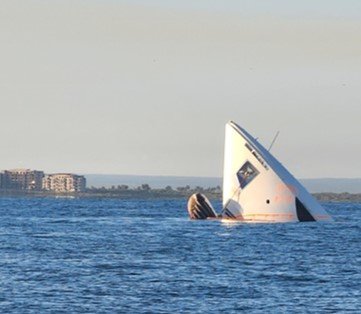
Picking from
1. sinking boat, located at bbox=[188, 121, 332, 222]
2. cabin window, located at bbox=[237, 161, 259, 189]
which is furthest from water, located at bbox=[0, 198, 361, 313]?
Result: cabin window, located at bbox=[237, 161, 259, 189]

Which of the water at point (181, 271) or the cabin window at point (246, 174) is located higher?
the cabin window at point (246, 174)

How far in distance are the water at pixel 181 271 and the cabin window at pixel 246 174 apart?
24.2 feet

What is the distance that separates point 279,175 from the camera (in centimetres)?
12300

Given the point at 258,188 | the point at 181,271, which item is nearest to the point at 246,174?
the point at 258,188

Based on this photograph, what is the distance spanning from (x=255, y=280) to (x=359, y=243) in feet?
109

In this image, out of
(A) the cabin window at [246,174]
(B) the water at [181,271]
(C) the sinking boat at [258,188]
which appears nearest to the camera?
(B) the water at [181,271]

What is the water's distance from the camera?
2290 inches

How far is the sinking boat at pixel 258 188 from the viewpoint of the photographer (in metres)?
122

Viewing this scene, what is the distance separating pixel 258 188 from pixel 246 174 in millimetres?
1646

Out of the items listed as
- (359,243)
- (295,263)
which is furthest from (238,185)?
(295,263)

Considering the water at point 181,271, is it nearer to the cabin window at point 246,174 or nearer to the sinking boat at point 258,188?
the sinking boat at point 258,188

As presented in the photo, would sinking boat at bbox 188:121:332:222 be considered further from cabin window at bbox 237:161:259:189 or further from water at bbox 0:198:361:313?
water at bbox 0:198:361:313

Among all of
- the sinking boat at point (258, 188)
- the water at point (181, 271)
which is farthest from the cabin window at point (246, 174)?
the water at point (181, 271)

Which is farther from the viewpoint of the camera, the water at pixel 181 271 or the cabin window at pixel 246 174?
the cabin window at pixel 246 174
